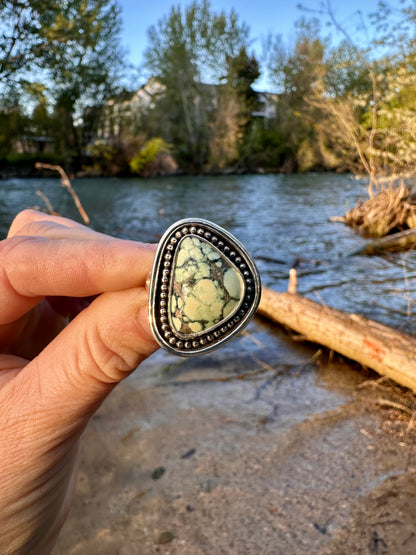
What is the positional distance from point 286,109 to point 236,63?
29.2 feet

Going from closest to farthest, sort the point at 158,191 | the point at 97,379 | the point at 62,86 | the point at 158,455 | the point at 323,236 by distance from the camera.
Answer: the point at 97,379 → the point at 158,455 → the point at 323,236 → the point at 158,191 → the point at 62,86

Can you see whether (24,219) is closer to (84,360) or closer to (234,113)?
(84,360)

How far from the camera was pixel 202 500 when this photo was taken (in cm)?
282

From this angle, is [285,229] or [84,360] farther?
[285,229]

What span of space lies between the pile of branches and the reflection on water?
0.80m

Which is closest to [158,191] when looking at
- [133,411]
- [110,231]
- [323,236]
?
[110,231]

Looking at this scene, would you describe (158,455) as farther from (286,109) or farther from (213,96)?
(286,109)

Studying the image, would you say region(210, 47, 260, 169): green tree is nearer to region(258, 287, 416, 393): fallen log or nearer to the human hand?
region(258, 287, 416, 393): fallen log

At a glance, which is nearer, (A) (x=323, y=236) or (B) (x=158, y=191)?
(A) (x=323, y=236)

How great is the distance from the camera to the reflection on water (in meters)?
8.32

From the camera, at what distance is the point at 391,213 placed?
595 inches

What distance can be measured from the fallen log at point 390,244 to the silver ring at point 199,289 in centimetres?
1125

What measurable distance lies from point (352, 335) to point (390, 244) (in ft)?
27.0

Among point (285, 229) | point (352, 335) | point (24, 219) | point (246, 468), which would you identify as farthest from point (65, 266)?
point (285, 229)
